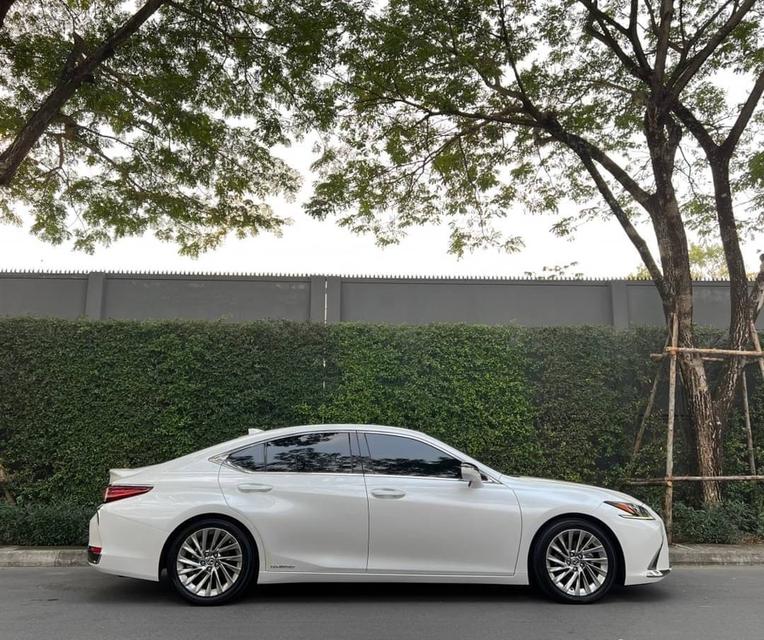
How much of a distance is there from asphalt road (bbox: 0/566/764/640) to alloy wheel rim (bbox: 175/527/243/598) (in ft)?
0.58

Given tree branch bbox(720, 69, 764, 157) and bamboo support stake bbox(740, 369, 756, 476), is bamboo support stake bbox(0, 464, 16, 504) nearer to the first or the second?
bamboo support stake bbox(740, 369, 756, 476)

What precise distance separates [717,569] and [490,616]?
3.57m

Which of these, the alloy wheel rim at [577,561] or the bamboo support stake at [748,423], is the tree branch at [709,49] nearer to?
the bamboo support stake at [748,423]

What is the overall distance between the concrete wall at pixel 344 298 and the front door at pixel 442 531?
29.1ft

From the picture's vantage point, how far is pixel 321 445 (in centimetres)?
550

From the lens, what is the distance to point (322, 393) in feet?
28.2

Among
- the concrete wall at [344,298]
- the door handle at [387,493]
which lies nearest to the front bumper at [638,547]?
the door handle at [387,493]

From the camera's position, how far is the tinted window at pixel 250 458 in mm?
5383

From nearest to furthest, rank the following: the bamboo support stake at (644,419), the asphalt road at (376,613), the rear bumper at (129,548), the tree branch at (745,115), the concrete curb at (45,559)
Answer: the asphalt road at (376,613), the rear bumper at (129,548), the concrete curb at (45,559), the bamboo support stake at (644,419), the tree branch at (745,115)

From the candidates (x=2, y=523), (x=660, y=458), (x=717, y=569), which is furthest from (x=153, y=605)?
(x=660, y=458)

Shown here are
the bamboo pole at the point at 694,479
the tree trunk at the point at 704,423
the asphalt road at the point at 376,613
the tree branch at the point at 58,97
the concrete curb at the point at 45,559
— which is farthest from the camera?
the tree trunk at the point at 704,423

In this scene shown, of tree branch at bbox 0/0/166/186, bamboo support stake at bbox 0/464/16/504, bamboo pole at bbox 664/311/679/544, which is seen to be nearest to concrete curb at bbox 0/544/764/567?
bamboo pole at bbox 664/311/679/544

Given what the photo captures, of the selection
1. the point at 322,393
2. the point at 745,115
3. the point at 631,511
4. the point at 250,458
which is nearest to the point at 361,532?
the point at 250,458

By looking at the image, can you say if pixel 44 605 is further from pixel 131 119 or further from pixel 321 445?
pixel 131 119
